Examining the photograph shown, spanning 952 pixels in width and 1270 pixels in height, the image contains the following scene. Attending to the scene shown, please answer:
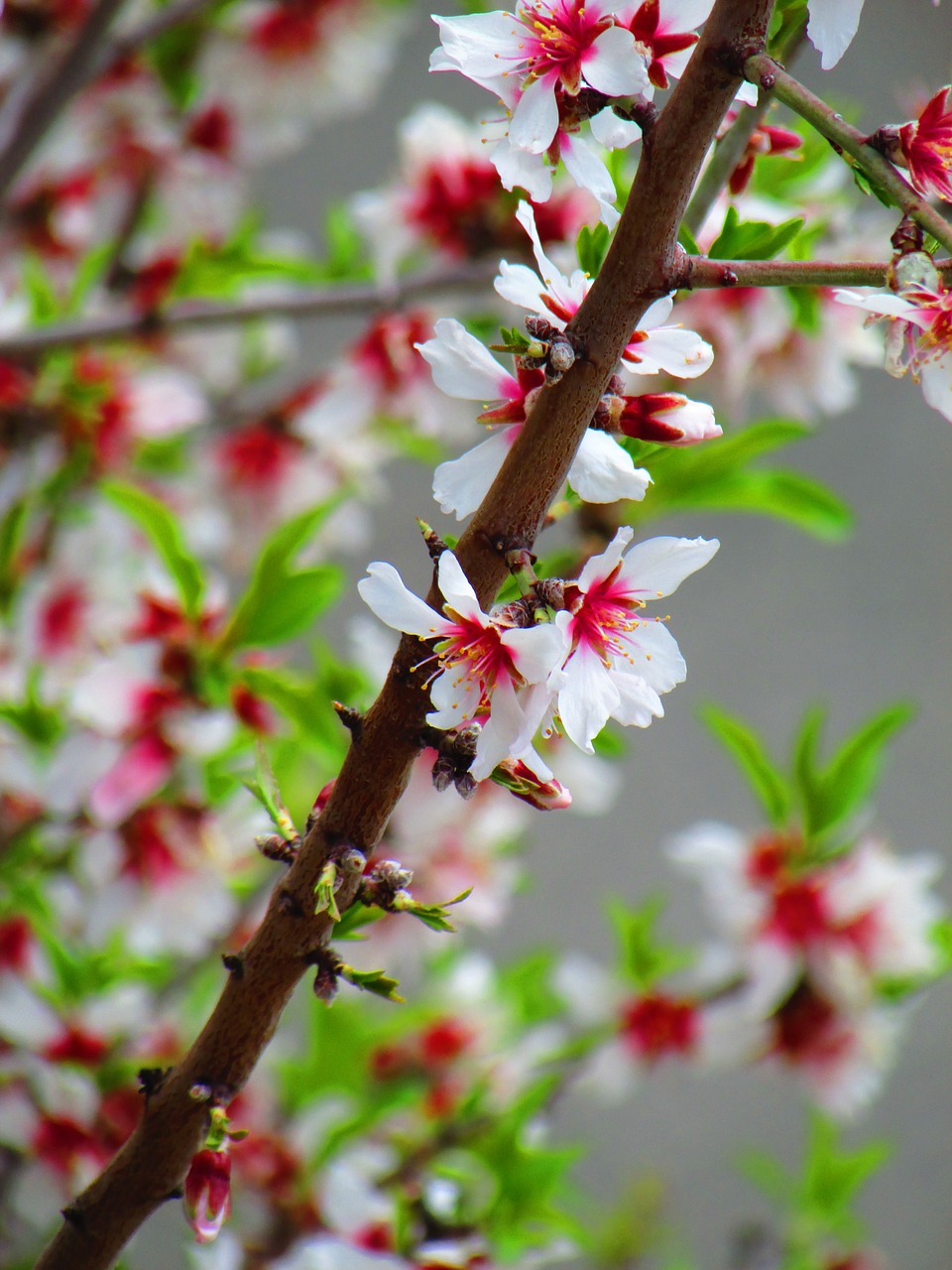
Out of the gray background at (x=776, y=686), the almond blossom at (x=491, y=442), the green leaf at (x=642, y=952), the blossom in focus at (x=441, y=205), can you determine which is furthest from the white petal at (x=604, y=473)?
the gray background at (x=776, y=686)

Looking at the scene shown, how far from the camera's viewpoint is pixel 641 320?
361 millimetres

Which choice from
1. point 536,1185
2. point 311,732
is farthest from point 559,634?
point 536,1185

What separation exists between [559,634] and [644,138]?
0.52ft

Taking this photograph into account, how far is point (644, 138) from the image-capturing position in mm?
346

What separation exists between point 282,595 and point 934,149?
1.53 ft

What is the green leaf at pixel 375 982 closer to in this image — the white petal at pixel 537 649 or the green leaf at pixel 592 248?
the white petal at pixel 537 649

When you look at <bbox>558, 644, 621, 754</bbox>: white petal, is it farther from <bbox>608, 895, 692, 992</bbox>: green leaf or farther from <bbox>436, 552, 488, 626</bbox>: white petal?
<bbox>608, 895, 692, 992</bbox>: green leaf

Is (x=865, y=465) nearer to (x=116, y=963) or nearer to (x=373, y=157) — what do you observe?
(x=373, y=157)

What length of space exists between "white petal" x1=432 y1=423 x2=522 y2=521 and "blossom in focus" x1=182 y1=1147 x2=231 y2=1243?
0.23 m

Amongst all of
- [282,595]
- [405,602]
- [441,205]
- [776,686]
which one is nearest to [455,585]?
[405,602]

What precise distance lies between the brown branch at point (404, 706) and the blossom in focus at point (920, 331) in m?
0.06

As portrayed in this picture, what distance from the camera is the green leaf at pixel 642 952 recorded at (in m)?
1.03

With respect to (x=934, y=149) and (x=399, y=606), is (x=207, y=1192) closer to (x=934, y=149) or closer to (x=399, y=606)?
(x=399, y=606)

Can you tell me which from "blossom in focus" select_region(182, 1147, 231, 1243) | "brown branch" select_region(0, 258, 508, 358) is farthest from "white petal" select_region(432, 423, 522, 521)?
"brown branch" select_region(0, 258, 508, 358)
